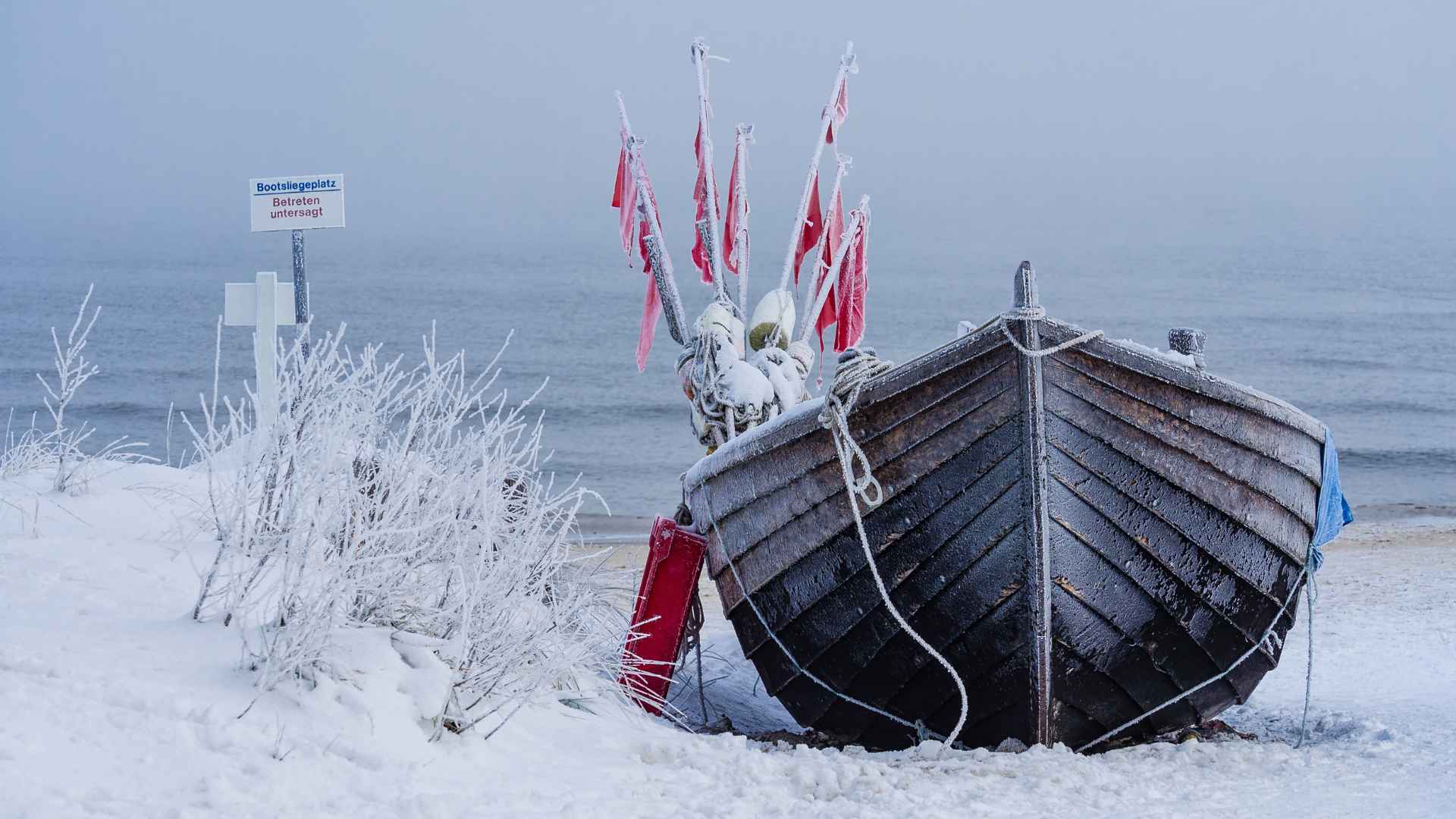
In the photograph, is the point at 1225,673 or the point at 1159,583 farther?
the point at 1225,673

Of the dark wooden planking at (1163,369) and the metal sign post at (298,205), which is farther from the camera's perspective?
the metal sign post at (298,205)

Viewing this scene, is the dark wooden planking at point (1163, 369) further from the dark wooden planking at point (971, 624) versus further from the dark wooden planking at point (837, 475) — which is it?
the dark wooden planking at point (971, 624)

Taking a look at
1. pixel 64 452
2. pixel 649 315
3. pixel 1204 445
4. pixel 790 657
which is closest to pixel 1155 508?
pixel 1204 445

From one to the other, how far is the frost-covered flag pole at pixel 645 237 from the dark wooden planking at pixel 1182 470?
10.1 ft

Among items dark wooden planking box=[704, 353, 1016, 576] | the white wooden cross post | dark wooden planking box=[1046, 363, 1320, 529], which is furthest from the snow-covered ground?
the white wooden cross post

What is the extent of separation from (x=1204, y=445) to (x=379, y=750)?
2874 millimetres

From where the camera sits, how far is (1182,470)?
14.5 ft

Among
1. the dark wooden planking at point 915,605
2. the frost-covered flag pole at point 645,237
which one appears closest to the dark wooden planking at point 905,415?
the dark wooden planking at point 915,605

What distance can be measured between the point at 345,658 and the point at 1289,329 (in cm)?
3852

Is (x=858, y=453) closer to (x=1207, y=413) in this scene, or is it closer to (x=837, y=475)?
(x=837, y=475)

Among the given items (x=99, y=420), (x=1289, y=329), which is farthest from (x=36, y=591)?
(x=1289, y=329)

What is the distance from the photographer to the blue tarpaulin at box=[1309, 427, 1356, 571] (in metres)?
4.87

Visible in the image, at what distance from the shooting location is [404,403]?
4586 millimetres

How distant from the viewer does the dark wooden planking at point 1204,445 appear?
13.9ft
